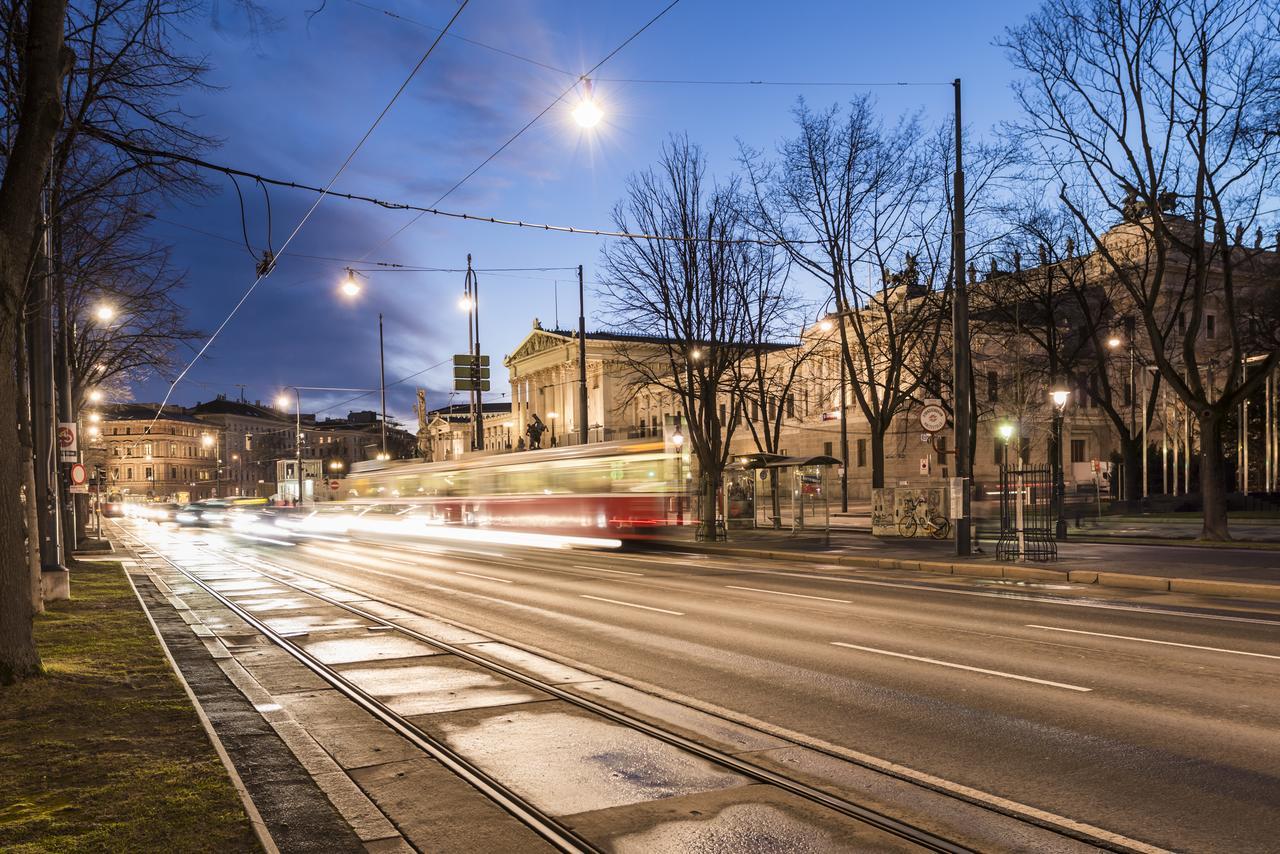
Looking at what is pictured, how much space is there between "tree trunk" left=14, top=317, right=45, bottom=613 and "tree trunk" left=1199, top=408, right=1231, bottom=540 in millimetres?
25552

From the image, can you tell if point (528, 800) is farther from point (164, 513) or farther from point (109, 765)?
point (164, 513)

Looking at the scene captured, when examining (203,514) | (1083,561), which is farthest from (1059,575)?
(203,514)

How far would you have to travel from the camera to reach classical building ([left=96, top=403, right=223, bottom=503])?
14488 centimetres

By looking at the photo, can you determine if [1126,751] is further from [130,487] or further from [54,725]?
[130,487]

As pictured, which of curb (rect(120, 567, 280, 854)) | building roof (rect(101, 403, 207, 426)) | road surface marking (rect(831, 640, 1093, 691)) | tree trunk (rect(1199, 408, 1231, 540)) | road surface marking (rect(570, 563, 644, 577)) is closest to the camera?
curb (rect(120, 567, 280, 854))

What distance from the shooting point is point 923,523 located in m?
31.2

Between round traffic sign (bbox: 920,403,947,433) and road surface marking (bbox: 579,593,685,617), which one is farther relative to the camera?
round traffic sign (bbox: 920,403,947,433)

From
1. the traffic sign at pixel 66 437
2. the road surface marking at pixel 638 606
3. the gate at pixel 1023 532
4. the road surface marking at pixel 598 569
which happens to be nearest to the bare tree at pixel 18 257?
the road surface marking at pixel 638 606

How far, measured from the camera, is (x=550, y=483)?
29203mm

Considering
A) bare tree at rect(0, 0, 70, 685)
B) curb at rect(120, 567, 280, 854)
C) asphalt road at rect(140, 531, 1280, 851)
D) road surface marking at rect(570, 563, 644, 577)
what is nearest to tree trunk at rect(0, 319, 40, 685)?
bare tree at rect(0, 0, 70, 685)

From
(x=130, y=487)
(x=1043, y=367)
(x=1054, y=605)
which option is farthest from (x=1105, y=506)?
(x=130, y=487)

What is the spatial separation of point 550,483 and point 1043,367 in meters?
26.7

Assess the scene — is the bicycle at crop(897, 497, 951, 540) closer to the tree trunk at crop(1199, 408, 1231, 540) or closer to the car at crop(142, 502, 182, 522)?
the tree trunk at crop(1199, 408, 1231, 540)

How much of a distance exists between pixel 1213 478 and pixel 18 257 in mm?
26287
